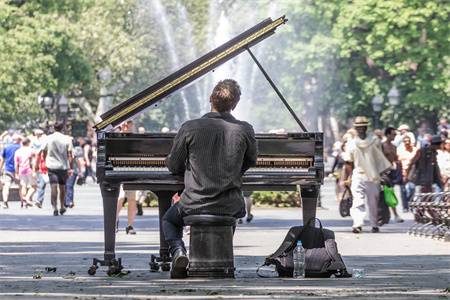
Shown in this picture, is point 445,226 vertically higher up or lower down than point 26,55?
lower down

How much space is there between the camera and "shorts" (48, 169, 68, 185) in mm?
33844

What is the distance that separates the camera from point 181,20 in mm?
86812

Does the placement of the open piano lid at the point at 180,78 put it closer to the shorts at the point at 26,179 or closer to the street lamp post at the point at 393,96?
the shorts at the point at 26,179

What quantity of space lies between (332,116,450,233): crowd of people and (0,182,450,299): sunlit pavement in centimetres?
52

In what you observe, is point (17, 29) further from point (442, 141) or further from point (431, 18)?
point (442, 141)

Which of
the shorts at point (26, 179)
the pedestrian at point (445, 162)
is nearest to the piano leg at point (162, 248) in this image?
the pedestrian at point (445, 162)

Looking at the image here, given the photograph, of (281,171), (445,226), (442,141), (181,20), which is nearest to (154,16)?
(181,20)

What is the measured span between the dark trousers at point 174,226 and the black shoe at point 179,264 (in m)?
0.15

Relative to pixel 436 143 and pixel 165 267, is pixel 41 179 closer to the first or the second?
pixel 436 143

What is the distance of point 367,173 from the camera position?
27859 mm

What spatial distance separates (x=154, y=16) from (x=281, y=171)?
235ft

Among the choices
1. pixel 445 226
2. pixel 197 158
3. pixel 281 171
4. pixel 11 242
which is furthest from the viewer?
pixel 445 226

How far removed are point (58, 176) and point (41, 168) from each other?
4.69m

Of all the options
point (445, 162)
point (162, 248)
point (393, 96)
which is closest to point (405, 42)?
point (393, 96)
